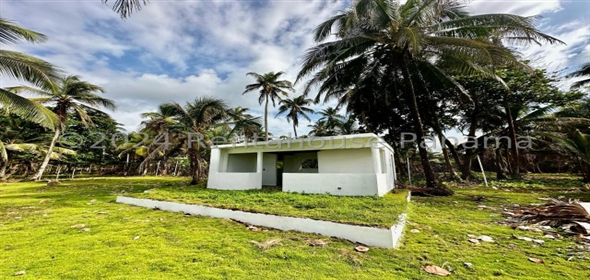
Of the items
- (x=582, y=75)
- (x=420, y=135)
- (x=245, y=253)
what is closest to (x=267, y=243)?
(x=245, y=253)

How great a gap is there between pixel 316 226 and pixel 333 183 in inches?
164

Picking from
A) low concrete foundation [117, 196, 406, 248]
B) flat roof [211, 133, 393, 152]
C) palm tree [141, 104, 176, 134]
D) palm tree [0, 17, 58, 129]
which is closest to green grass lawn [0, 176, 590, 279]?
low concrete foundation [117, 196, 406, 248]

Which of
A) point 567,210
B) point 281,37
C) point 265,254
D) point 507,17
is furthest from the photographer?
point 281,37

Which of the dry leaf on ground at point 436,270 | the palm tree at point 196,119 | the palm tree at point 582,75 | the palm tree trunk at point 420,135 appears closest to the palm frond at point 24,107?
the palm tree at point 196,119

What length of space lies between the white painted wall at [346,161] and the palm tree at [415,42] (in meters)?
2.64

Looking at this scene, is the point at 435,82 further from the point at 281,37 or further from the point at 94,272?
the point at 94,272

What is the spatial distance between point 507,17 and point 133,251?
12.1 metres

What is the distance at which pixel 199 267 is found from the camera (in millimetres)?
3240

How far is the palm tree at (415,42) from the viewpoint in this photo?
301 inches

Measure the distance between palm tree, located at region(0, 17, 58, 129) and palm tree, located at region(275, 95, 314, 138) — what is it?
19.7 metres

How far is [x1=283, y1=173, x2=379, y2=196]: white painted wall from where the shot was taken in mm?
8305

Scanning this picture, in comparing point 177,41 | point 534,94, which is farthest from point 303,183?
point 534,94

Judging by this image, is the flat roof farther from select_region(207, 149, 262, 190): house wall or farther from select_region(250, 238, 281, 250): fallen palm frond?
select_region(250, 238, 281, 250): fallen palm frond

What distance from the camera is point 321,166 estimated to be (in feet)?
34.1
